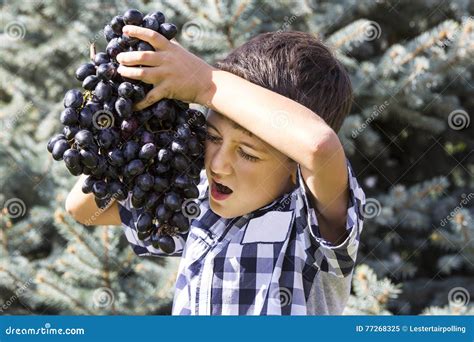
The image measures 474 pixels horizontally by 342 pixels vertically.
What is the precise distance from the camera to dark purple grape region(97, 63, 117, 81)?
1.17m

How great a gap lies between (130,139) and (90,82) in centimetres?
11

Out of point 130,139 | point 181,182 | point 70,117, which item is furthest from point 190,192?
point 70,117

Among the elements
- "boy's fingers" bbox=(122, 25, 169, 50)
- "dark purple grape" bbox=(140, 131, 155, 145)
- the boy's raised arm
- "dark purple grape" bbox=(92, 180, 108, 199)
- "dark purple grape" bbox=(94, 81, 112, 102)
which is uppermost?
"boy's fingers" bbox=(122, 25, 169, 50)

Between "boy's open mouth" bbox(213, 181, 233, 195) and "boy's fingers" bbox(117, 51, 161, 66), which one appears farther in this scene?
"boy's open mouth" bbox(213, 181, 233, 195)

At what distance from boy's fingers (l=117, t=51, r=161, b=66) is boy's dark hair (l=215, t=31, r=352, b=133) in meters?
0.18

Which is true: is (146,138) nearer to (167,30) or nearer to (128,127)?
(128,127)

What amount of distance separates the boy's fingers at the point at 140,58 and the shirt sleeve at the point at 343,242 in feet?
1.01

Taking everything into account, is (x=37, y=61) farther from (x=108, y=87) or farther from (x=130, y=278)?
(x=108, y=87)

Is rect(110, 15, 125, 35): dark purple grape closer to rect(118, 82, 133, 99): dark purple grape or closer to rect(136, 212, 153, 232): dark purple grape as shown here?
rect(118, 82, 133, 99): dark purple grape

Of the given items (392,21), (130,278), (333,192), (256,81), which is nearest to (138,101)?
(256,81)

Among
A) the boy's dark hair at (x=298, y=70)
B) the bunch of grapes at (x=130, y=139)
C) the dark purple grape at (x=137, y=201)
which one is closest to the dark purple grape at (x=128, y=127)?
the bunch of grapes at (x=130, y=139)

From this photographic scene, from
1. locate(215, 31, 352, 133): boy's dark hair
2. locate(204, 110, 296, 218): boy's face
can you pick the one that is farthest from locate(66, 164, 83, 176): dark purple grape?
locate(215, 31, 352, 133): boy's dark hair

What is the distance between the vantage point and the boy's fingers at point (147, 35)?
1142 millimetres

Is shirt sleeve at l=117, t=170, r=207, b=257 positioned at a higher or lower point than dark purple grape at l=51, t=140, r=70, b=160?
lower
